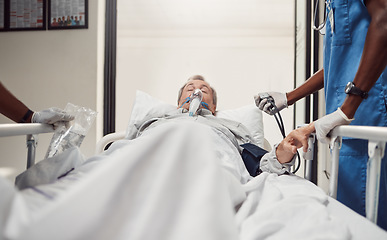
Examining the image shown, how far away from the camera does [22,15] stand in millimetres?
2477

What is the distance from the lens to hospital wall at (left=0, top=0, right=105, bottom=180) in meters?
2.42

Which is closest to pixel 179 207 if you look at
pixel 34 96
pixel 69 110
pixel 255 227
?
pixel 255 227

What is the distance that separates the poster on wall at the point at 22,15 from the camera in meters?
2.46

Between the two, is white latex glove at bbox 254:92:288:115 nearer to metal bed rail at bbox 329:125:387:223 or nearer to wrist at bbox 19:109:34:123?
metal bed rail at bbox 329:125:387:223

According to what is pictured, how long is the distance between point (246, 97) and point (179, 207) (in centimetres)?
376

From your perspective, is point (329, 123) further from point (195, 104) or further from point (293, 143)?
point (195, 104)

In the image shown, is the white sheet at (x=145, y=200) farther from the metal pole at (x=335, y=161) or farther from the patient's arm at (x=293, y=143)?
the patient's arm at (x=293, y=143)

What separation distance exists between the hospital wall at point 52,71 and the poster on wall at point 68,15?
5cm

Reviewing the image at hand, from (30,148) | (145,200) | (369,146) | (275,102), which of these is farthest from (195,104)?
Result: (145,200)

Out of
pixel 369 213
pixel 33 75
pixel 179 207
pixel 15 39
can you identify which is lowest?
pixel 369 213

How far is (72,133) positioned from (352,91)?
1.22 meters

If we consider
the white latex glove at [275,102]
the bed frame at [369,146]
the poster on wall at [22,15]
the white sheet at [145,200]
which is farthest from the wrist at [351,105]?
the poster on wall at [22,15]

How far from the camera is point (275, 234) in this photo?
55 centimetres

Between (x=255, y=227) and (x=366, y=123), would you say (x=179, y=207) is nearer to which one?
(x=255, y=227)
